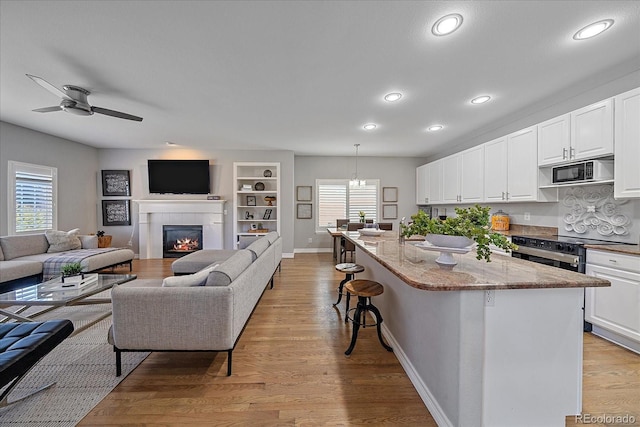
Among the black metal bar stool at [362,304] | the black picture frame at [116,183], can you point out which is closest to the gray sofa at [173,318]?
the black metal bar stool at [362,304]

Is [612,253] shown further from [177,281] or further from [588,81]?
[177,281]

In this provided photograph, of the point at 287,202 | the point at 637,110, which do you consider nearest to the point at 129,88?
the point at 287,202

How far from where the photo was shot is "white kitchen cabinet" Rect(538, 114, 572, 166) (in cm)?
292

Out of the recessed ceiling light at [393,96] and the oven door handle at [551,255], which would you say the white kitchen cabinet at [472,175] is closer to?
the oven door handle at [551,255]

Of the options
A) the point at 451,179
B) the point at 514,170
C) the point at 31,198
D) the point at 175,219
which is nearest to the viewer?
the point at 514,170

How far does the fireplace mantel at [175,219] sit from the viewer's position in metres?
6.03

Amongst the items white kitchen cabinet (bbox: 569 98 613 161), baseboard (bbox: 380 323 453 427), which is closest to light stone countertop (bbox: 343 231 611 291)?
baseboard (bbox: 380 323 453 427)

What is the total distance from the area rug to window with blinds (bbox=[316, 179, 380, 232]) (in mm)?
5174

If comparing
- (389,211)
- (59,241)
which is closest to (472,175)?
(389,211)

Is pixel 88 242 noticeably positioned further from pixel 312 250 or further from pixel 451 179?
pixel 451 179

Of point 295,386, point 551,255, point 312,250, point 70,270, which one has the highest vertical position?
point 551,255

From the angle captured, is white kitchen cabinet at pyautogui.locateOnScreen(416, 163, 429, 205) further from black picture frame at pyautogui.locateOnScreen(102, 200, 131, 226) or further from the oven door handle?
black picture frame at pyautogui.locateOnScreen(102, 200, 131, 226)

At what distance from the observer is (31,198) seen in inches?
185

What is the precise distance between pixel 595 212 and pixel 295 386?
361cm
